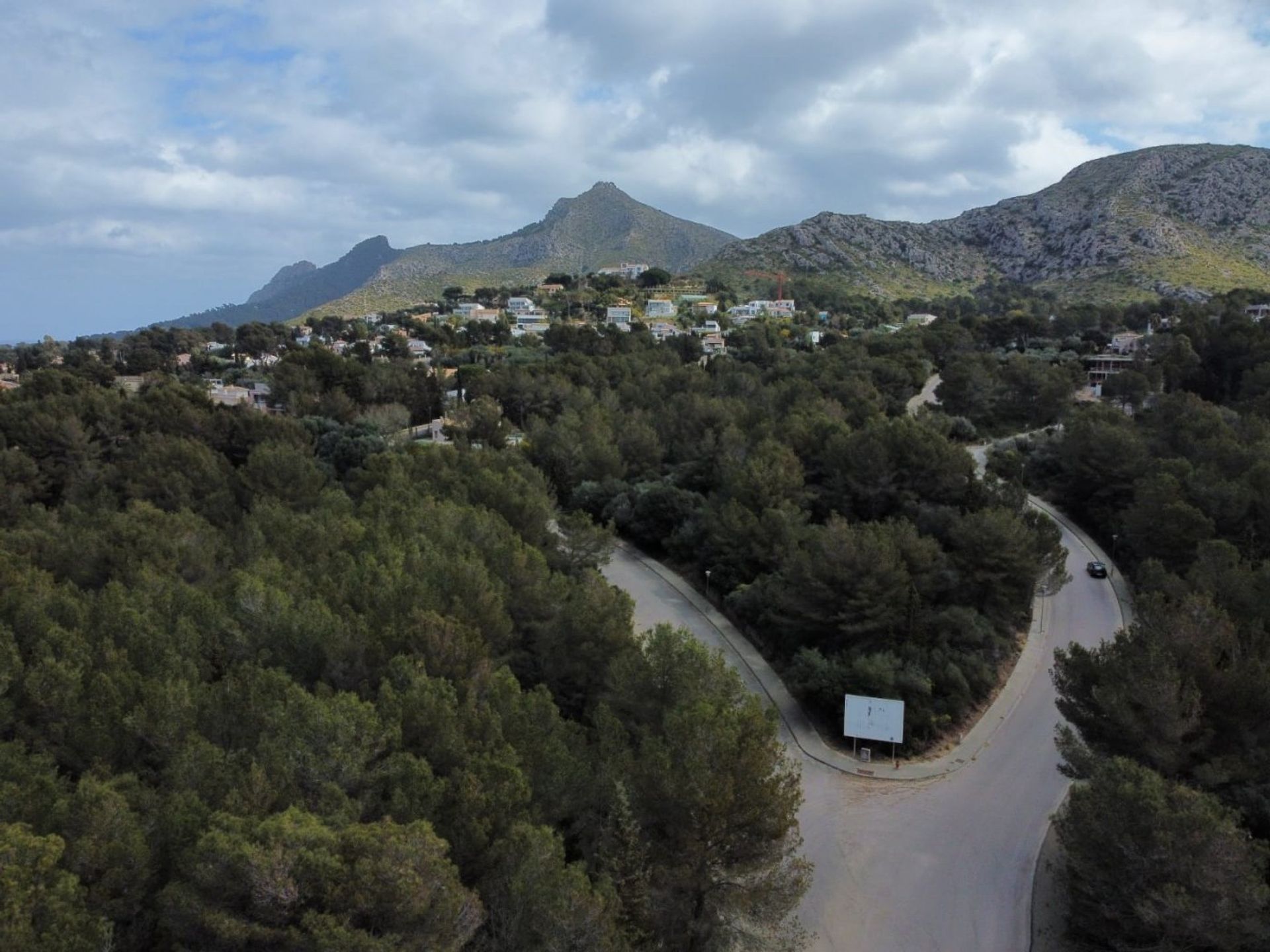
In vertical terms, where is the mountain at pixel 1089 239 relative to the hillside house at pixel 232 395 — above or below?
above

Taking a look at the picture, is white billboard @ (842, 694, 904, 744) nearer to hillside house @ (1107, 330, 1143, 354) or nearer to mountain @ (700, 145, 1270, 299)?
hillside house @ (1107, 330, 1143, 354)

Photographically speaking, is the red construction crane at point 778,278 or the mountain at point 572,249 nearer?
the red construction crane at point 778,278

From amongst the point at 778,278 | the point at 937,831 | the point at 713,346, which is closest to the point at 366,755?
the point at 937,831

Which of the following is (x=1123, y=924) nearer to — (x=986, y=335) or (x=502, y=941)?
(x=502, y=941)

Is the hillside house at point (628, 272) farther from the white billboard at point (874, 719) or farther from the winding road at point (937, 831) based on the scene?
the white billboard at point (874, 719)

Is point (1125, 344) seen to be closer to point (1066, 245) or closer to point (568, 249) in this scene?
point (1066, 245)

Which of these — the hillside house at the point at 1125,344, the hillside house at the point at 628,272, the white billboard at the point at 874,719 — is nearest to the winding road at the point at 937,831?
the white billboard at the point at 874,719
